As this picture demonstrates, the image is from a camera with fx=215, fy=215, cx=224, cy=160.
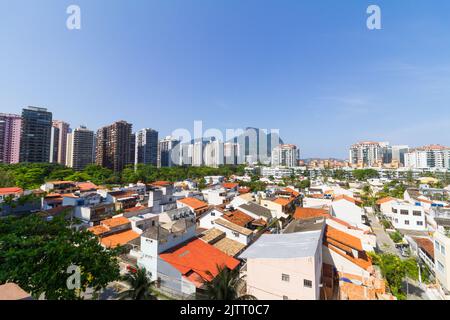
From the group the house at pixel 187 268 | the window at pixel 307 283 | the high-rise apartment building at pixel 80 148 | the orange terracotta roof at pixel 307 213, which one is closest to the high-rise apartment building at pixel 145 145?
the high-rise apartment building at pixel 80 148

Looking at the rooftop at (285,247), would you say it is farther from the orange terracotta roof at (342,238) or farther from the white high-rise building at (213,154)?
the white high-rise building at (213,154)

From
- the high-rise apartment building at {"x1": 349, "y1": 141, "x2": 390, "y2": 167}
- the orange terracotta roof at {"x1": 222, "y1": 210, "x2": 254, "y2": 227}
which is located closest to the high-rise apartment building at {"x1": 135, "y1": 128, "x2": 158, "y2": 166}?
the orange terracotta roof at {"x1": 222, "y1": 210, "x2": 254, "y2": 227}

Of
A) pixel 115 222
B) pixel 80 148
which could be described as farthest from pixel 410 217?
pixel 80 148

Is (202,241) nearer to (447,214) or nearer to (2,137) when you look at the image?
(447,214)

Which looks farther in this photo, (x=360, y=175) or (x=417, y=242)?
(x=360, y=175)

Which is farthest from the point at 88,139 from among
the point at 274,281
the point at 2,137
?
the point at 274,281

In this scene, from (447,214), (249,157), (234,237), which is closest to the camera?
(234,237)
